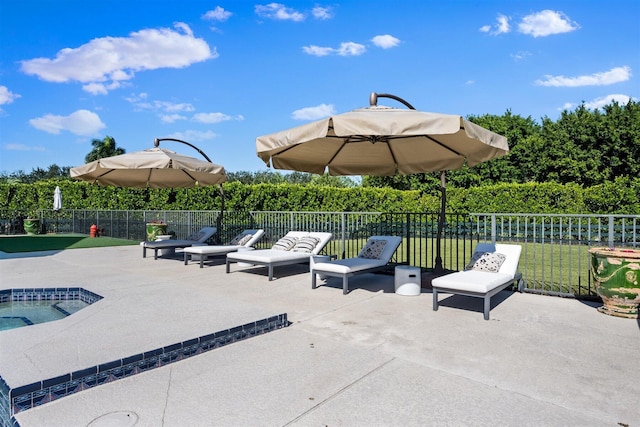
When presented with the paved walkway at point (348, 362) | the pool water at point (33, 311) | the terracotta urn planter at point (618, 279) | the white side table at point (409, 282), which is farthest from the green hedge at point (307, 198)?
the terracotta urn planter at point (618, 279)

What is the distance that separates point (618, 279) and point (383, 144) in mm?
3848

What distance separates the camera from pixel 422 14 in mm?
11664

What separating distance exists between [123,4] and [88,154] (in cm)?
2600

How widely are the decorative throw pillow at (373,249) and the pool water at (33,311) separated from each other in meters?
4.74

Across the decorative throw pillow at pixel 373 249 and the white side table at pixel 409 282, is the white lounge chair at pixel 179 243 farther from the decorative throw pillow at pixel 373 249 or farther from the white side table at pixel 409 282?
the white side table at pixel 409 282

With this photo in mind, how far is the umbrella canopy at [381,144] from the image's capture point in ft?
13.8

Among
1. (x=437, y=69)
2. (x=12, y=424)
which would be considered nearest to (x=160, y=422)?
(x=12, y=424)

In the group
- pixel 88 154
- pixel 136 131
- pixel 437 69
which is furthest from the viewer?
pixel 88 154

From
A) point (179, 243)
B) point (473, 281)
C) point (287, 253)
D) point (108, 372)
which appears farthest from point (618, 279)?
point (179, 243)

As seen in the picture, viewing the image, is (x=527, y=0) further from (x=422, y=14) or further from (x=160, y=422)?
(x=160, y=422)

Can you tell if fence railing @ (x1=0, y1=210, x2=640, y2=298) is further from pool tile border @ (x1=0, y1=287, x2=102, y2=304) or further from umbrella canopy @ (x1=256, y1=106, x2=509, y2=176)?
pool tile border @ (x1=0, y1=287, x2=102, y2=304)

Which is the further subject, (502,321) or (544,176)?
(544,176)

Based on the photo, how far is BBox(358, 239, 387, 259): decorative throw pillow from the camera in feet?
23.4

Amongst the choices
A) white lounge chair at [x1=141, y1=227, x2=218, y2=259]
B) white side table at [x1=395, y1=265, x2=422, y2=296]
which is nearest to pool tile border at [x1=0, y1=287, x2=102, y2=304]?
white lounge chair at [x1=141, y1=227, x2=218, y2=259]
